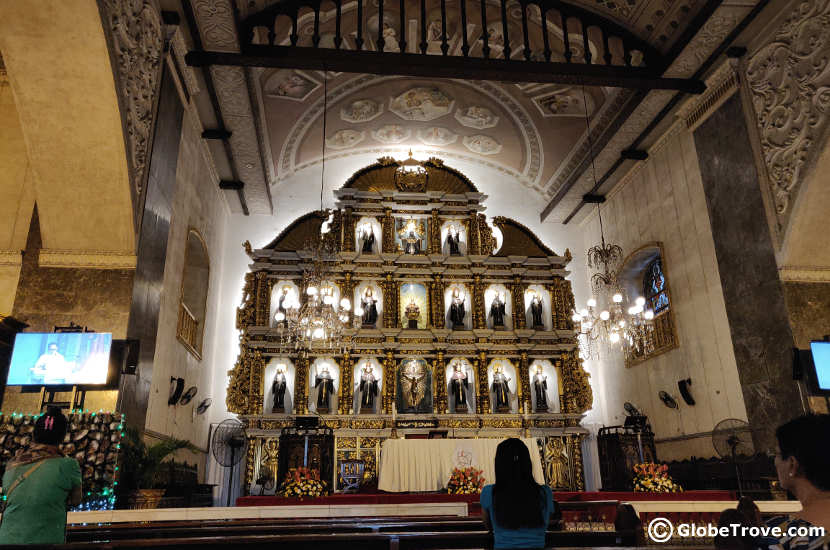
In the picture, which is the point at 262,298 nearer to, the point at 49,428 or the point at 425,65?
the point at 425,65

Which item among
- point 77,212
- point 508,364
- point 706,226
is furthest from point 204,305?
point 706,226

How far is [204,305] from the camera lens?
38.3ft

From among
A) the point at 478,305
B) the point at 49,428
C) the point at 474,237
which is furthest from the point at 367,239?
the point at 49,428

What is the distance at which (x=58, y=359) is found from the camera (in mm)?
6066

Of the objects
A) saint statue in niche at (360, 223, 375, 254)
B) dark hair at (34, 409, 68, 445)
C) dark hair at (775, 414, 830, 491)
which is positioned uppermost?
saint statue in niche at (360, 223, 375, 254)

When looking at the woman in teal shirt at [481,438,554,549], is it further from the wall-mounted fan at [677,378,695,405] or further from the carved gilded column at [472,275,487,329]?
the carved gilded column at [472,275,487,329]

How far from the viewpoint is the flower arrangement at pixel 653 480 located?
337 inches

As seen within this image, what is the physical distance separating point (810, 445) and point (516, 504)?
1210 mm

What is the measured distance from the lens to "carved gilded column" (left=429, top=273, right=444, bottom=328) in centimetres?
1283

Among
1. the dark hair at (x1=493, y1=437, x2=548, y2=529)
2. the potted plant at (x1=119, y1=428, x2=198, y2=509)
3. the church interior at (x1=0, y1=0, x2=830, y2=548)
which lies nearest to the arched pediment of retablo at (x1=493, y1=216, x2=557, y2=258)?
the church interior at (x1=0, y1=0, x2=830, y2=548)

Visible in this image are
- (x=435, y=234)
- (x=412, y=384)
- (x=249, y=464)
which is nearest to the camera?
(x=249, y=464)

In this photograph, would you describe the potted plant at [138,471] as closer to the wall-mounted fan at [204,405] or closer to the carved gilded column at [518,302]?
the wall-mounted fan at [204,405]

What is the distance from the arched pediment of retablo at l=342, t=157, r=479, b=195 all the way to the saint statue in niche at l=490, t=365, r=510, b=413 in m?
4.45

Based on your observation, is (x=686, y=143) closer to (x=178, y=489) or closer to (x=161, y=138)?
(x=161, y=138)
